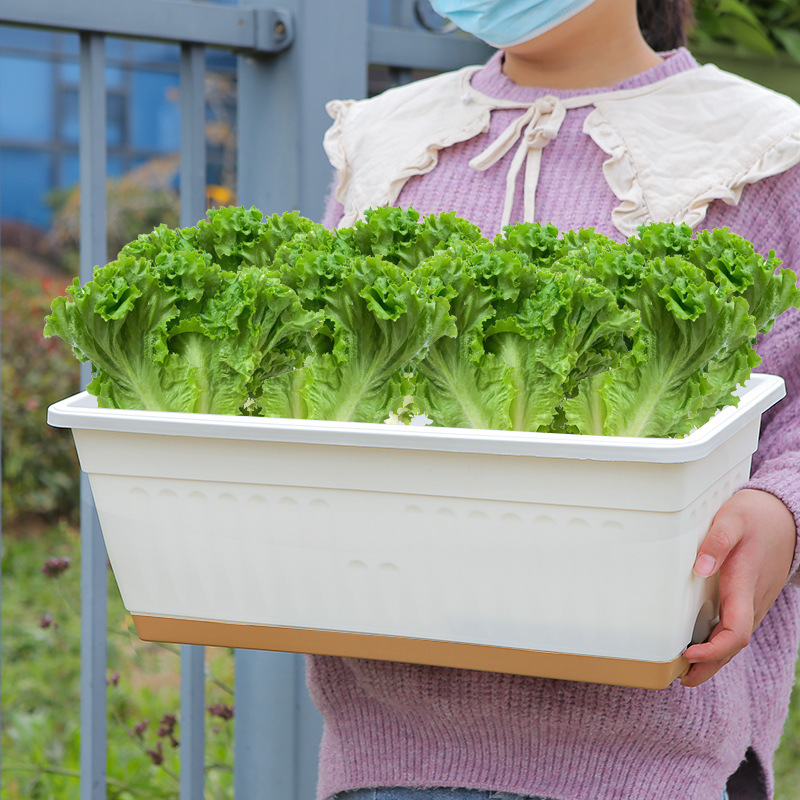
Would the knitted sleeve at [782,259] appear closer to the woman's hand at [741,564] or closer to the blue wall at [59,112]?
the woman's hand at [741,564]

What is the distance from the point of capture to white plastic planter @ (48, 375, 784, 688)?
0.82 meters

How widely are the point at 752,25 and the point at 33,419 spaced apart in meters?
3.11

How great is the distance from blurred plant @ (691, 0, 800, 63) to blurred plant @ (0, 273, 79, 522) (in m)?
2.72

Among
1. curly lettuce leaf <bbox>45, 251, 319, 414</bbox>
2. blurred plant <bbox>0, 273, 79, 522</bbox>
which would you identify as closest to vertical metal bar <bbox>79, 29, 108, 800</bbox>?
curly lettuce leaf <bbox>45, 251, 319, 414</bbox>

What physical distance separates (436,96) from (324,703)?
32.2 inches

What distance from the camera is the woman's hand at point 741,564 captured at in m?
0.90

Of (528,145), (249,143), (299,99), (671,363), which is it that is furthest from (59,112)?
(671,363)

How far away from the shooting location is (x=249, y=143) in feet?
5.88

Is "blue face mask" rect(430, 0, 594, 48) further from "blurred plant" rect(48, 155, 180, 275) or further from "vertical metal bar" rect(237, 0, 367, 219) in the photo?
"blurred plant" rect(48, 155, 180, 275)

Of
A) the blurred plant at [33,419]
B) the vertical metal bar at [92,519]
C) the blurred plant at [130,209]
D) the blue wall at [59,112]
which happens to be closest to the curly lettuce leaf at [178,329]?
the vertical metal bar at [92,519]

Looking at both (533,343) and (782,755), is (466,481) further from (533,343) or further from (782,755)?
(782,755)

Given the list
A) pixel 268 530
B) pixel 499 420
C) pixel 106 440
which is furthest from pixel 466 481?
pixel 106 440

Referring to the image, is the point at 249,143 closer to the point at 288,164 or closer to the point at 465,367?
the point at 288,164

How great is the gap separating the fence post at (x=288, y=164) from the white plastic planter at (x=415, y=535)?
0.88 metres
